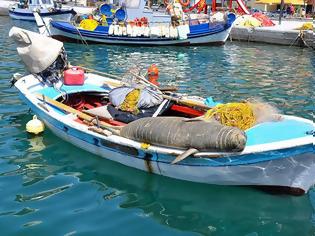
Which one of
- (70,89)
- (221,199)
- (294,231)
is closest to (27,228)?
(221,199)

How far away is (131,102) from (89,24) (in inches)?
753

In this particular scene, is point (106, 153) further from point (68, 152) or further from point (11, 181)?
point (11, 181)

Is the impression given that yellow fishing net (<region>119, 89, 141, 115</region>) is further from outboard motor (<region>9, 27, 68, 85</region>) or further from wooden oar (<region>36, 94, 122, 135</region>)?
outboard motor (<region>9, 27, 68, 85</region>)

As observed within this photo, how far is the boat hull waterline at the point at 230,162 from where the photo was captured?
667cm

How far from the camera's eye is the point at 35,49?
10.9 m

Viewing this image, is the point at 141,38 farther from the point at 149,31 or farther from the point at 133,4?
the point at 133,4

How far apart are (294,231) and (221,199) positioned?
1.26 metres

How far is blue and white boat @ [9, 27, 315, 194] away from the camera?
670 centimetres

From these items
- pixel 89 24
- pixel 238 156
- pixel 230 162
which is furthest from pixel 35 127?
pixel 89 24

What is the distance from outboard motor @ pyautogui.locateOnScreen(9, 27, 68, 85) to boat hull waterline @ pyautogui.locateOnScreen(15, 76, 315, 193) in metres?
2.96

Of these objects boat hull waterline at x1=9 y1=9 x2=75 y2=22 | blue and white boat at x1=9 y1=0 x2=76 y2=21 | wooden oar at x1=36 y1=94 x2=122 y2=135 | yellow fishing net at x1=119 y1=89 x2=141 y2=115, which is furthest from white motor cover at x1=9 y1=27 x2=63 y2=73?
blue and white boat at x1=9 y1=0 x2=76 y2=21

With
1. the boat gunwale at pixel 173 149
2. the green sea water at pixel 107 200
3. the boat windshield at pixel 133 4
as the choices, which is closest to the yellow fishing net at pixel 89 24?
the boat windshield at pixel 133 4

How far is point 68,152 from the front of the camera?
926cm

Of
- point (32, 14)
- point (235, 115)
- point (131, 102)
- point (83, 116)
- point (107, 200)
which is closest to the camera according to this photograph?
point (107, 200)
